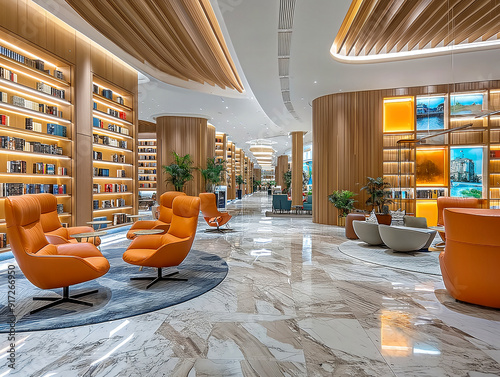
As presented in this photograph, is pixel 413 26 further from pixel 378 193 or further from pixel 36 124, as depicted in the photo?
pixel 36 124

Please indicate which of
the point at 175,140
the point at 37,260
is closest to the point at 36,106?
the point at 37,260

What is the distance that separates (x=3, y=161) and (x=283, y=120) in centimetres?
1056

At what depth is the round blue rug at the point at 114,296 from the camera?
9.78ft

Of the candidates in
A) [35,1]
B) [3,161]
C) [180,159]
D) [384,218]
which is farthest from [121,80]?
[384,218]

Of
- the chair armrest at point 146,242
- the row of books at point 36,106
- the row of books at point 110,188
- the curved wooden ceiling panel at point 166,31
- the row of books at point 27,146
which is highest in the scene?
the curved wooden ceiling panel at point 166,31

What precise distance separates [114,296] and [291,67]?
21.5 ft

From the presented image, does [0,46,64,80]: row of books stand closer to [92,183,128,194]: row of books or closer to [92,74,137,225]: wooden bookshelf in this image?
[92,74,137,225]: wooden bookshelf

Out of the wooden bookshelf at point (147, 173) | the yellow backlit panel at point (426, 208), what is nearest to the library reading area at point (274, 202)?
the yellow backlit panel at point (426, 208)

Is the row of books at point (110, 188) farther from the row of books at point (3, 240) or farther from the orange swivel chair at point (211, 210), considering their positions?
the orange swivel chair at point (211, 210)

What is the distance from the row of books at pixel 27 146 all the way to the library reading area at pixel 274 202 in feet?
0.10

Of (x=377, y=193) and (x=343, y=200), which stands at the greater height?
(x=377, y=193)

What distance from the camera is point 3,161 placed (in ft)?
18.2

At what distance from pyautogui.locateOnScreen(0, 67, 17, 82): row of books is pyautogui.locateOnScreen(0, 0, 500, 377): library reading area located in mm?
38

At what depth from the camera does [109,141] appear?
8.21 meters
